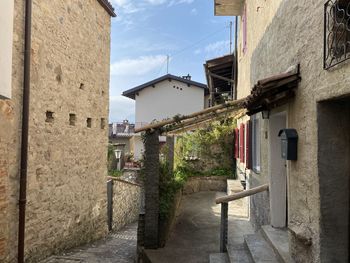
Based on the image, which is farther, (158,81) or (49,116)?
(158,81)

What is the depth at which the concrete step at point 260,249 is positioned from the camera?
469 centimetres

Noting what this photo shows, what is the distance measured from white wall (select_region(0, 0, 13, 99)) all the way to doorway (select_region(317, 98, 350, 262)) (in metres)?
4.04

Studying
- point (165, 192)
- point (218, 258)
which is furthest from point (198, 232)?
point (218, 258)

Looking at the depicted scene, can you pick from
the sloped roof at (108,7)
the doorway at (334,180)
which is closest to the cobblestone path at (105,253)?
the doorway at (334,180)

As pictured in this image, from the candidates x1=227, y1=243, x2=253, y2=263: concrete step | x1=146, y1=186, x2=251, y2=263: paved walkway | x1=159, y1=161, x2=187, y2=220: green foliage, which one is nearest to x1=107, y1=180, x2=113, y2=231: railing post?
x1=146, y1=186, x2=251, y2=263: paved walkway

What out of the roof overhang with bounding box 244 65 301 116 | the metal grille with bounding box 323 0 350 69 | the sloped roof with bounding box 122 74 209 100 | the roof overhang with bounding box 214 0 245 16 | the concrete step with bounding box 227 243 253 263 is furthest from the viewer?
the sloped roof with bounding box 122 74 209 100

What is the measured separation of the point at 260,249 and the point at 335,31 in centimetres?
336

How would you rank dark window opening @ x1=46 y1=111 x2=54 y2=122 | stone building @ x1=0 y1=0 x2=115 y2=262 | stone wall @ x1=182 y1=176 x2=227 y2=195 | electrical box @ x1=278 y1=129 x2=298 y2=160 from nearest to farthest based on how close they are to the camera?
electrical box @ x1=278 y1=129 x2=298 y2=160 → stone building @ x1=0 y1=0 x2=115 y2=262 → dark window opening @ x1=46 y1=111 x2=54 y2=122 → stone wall @ x1=182 y1=176 x2=227 y2=195

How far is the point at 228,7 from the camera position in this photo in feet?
42.0

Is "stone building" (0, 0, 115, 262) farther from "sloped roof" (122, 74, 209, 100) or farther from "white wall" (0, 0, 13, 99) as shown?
"sloped roof" (122, 74, 209, 100)

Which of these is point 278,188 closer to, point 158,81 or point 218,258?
point 218,258

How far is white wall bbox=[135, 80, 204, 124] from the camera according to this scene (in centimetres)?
3011

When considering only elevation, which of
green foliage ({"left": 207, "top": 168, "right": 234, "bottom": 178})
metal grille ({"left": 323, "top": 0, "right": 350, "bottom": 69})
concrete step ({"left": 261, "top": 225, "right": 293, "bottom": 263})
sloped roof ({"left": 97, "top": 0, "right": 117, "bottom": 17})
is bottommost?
concrete step ({"left": 261, "top": 225, "right": 293, "bottom": 263})

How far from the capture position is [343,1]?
121 inches
